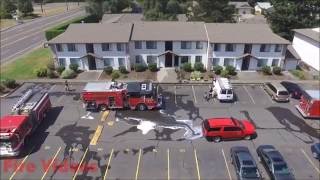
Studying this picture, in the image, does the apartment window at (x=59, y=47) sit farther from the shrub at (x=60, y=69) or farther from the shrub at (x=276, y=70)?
the shrub at (x=276, y=70)

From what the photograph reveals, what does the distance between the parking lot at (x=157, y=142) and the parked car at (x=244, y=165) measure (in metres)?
1.08

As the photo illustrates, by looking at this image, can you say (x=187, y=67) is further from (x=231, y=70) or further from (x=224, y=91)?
(x=224, y=91)

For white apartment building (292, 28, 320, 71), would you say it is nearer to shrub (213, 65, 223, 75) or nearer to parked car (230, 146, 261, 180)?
shrub (213, 65, 223, 75)

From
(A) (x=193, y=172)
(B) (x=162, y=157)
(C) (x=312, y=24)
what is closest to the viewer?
(A) (x=193, y=172)

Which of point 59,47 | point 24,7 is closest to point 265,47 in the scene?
point 59,47

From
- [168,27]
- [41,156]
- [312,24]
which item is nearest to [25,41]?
→ [168,27]

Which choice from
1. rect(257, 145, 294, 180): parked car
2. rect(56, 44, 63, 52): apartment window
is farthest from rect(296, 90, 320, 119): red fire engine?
rect(56, 44, 63, 52): apartment window

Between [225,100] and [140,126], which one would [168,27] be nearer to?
[225,100]

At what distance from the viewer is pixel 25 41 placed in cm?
6931

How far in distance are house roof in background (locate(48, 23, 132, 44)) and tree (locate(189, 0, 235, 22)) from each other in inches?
875

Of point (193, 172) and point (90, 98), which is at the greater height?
point (90, 98)

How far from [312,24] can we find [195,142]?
154 ft

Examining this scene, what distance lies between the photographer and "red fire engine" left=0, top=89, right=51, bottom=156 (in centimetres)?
2777

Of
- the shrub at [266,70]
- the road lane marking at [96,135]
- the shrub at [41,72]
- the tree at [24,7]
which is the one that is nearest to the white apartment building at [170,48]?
the shrub at [266,70]
